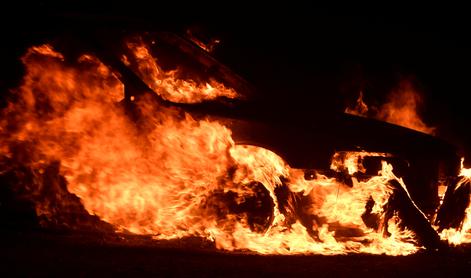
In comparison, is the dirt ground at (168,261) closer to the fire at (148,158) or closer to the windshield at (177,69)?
the fire at (148,158)

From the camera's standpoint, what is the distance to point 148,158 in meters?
4.69

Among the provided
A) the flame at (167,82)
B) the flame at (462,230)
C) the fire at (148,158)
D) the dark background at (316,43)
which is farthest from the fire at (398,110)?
the flame at (167,82)

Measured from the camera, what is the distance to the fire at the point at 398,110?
720 cm

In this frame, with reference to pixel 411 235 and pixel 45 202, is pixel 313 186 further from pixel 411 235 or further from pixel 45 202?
pixel 45 202

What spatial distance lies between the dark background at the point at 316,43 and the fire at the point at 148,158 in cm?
39

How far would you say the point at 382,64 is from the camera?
8.55m

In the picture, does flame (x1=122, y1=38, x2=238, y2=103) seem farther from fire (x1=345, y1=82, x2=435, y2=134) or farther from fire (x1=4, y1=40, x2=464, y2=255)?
fire (x1=345, y1=82, x2=435, y2=134)

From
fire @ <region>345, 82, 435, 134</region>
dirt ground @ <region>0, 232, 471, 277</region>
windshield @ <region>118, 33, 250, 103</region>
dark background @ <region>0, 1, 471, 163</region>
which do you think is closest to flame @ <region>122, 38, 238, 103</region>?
windshield @ <region>118, 33, 250, 103</region>

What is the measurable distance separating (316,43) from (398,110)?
1.94 meters

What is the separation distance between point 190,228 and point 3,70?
8.94ft

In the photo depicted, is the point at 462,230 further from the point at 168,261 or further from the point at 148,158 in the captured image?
the point at 148,158

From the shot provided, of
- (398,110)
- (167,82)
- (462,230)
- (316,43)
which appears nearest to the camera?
(167,82)

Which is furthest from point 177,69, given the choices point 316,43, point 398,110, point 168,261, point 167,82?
point 398,110

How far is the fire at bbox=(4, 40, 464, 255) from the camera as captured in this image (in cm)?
451
